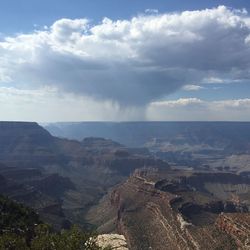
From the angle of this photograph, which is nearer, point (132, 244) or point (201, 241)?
point (201, 241)

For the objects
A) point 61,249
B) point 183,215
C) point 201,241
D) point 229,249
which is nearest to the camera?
point 61,249

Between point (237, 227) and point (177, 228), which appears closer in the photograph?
point (237, 227)

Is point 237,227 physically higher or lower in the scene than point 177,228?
higher

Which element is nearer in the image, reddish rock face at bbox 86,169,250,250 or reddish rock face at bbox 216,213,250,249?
reddish rock face at bbox 216,213,250,249

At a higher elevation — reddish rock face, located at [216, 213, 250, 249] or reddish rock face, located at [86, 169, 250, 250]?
reddish rock face, located at [216, 213, 250, 249]

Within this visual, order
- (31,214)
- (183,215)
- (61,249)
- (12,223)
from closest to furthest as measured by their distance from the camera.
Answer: (61,249)
(12,223)
(31,214)
(183,215)

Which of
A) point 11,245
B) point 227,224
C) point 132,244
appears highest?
point 11,245

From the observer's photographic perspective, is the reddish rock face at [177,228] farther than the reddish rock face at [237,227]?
Yes

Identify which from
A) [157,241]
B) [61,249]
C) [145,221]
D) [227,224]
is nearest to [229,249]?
[227,224]

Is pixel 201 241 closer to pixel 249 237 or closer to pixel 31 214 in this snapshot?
pixel 249 237

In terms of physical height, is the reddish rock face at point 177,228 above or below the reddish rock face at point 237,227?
below

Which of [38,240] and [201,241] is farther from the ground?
[38,240]
